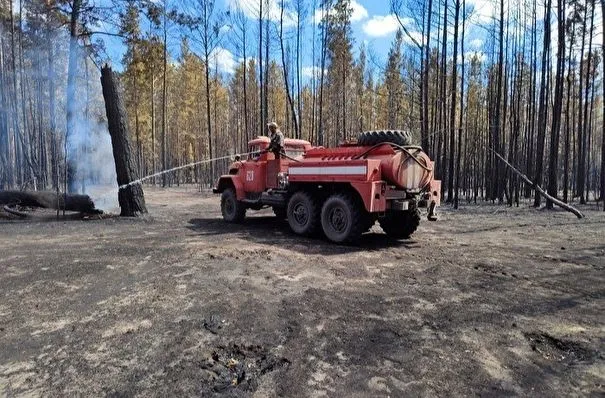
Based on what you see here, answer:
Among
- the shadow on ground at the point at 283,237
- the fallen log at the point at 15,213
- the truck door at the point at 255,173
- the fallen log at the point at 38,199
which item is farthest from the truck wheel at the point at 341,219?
the fallen log at the point at 15,213

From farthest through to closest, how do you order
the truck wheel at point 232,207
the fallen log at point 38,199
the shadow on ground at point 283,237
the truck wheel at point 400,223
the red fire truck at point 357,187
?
the fallen log at point 38,199
the truck wheel at point 232,207
the truck wheel at point 400,223
the shadow on ground at point 283,237
the red fire truck at point 357,187

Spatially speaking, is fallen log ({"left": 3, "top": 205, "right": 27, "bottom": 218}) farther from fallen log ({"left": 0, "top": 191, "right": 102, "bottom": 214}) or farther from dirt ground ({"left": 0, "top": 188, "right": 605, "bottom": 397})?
dirt ground ({"left": 0, "top": 188, "right": 605, "bottom": 397})

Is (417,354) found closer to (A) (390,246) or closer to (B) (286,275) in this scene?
(B) (286,275)

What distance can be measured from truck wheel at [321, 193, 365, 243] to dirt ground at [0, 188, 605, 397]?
36 cm

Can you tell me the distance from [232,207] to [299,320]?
7283 mm

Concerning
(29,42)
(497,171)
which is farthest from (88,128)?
(497,171)

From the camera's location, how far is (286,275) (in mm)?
5715

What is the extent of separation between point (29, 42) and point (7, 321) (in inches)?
1061

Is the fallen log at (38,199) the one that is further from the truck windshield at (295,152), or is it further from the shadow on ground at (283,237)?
the truck windshield at (295,152)

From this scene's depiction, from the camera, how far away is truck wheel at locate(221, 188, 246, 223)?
10.8 m

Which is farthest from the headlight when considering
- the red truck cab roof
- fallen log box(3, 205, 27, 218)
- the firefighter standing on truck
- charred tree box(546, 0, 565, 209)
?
charred tree box(546, 0, 565, 209)

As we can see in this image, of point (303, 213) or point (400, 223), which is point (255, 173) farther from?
point (400, 223)

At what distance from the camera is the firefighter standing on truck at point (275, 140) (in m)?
9.61

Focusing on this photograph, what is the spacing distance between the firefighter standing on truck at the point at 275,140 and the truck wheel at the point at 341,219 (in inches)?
83.7
